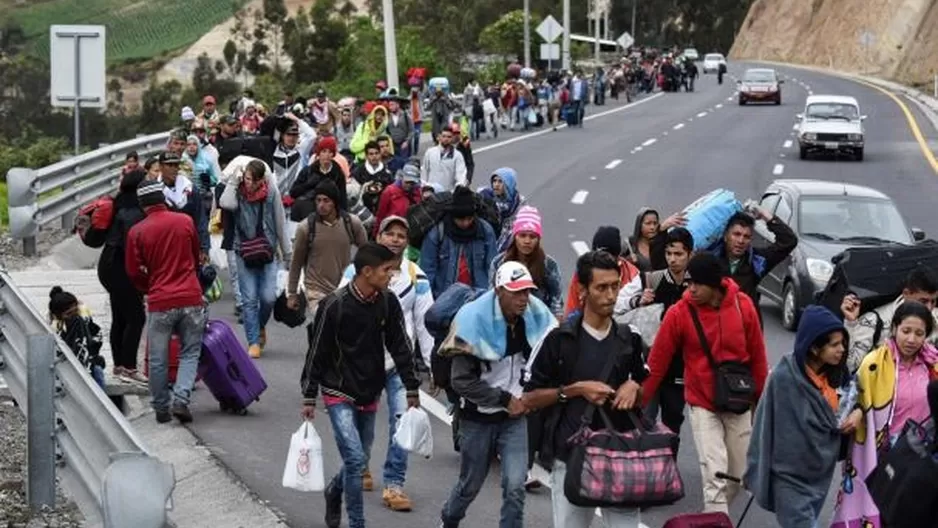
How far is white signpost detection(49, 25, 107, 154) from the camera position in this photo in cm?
2230

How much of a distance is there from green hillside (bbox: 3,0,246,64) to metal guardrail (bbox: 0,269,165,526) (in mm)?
119327

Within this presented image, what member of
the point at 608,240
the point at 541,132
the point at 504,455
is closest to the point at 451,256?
the point at 608,240

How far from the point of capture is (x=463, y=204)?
1350 centimetres

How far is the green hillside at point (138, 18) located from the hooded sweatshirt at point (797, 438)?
12097cm

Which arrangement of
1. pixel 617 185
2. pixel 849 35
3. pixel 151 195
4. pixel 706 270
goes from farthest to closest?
pixel 849 35, pixel 617 185, pixel 151 195, pixel 706 270

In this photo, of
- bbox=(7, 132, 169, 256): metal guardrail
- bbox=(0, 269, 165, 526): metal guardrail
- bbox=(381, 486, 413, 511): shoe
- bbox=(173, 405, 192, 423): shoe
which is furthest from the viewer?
bbox=(7, 132, 169, 256): metal guardrail

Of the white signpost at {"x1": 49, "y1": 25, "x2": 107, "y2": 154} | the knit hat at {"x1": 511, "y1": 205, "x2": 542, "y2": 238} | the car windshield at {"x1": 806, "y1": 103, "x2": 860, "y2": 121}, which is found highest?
the white signpost at {"x1": 49, "y1": 25, "x2": 107, "y2": 154}

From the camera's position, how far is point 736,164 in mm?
40906

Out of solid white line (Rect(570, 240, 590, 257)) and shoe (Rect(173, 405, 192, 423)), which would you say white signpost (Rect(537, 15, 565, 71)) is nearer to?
solid white line (Rect(570, 240, 590, 257))

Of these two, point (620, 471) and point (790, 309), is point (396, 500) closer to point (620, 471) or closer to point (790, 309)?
point (620, 471)

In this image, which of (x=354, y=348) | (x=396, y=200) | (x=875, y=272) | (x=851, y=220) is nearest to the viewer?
(x=354, y=348)

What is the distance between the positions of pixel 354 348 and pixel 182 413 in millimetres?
3548

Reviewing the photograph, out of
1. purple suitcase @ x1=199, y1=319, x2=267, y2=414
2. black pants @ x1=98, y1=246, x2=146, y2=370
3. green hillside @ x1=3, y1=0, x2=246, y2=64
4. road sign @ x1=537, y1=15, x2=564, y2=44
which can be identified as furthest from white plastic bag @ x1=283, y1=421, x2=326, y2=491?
green hillside @ x1=3, y1=0, x2=246, y2=64

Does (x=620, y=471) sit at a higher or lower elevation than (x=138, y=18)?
lower
